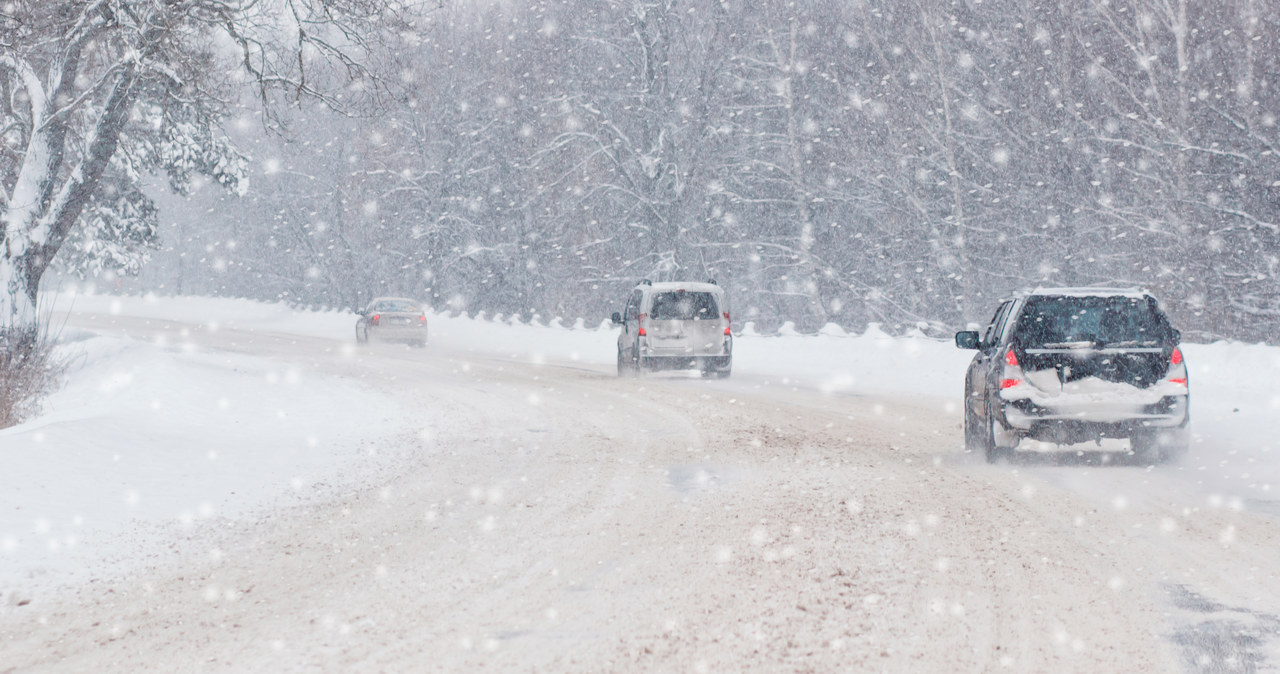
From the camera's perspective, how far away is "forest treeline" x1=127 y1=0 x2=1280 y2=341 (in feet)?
89.6

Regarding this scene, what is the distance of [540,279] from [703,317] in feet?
81.9

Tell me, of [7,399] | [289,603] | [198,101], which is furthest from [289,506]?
[198,101]

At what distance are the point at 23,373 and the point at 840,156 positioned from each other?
26.9m

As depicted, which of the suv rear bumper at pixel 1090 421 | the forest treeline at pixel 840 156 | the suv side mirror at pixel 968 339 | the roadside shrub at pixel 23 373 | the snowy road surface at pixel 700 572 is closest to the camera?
the snowy road surface at pixel 700 572

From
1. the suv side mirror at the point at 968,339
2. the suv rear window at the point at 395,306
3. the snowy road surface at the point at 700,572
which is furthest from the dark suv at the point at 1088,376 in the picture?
the suv rear window at the point at 395,306

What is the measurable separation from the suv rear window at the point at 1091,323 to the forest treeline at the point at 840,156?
38.2 ft

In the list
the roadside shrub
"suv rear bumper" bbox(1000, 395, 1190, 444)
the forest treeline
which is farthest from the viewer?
the forest treeline

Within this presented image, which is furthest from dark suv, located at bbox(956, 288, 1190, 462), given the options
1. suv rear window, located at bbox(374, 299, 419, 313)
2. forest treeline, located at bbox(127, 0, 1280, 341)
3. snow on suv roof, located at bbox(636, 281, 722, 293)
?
suv rear window, located at bbox(374, 299, 419, 313)

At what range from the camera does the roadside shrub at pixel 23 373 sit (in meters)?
14.3

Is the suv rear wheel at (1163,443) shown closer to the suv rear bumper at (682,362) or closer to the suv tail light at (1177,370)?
the suv tail light at (1177,370)

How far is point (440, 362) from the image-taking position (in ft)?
90.5

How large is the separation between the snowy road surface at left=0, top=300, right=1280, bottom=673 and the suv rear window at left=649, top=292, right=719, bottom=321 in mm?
10110

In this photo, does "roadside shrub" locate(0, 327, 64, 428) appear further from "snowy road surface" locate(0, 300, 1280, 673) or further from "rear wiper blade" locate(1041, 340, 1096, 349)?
"rear wiper blade" locate(1041, 340, 1096, 349)

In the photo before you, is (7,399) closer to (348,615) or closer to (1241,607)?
(348,615)
